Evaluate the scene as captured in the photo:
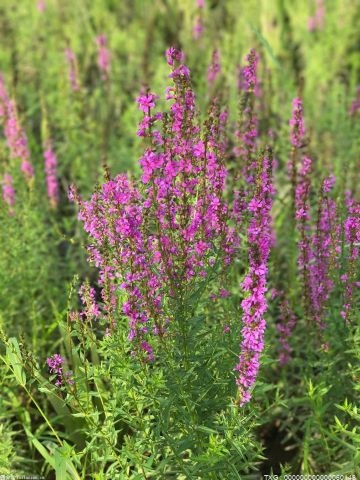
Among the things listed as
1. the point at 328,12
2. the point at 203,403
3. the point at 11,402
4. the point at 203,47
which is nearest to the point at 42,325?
the point at 11,402

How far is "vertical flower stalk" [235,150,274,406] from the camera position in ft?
7.09

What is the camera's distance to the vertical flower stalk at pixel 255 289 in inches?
85.1

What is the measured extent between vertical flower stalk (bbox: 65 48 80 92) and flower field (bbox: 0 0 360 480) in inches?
0.8

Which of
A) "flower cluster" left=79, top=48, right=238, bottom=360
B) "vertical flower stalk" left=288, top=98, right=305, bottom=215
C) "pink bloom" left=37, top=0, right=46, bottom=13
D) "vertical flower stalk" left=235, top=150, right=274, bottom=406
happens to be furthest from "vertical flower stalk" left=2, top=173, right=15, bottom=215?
"pink bloom" left=37, top=0, right=46, bottom=13

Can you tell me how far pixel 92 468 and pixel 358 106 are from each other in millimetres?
3926

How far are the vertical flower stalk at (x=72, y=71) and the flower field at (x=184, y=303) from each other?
2cm

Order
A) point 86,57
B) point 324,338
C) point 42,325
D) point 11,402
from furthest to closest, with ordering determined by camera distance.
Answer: point 86,57, point 42,325, point 11,402, point 324,338

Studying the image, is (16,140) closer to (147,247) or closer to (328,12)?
(147,247)

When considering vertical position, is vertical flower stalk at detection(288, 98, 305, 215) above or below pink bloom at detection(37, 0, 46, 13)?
→ below

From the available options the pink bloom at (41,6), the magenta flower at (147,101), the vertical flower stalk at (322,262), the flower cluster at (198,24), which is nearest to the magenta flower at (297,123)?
the vertical flower stalk at (322,262)

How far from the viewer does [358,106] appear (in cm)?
536

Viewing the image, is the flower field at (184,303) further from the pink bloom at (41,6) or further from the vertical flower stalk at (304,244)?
the pink bloom at (41,6)

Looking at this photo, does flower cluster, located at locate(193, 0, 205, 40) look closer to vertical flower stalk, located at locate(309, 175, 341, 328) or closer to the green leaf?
vertical flower stalk, located at locate(309, 175, 341, 328)

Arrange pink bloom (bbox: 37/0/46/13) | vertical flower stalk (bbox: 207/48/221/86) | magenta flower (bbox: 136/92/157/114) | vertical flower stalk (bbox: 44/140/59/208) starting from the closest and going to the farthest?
1. magenta flower (bbox: 136/92/157/114)
2. vertical flower stalk (bbox: 207/48/221/86)
3. vertical flower stalk (bbox: 44/140/59/208)
4. pink bloom (bbox: 37/0/46/13)
